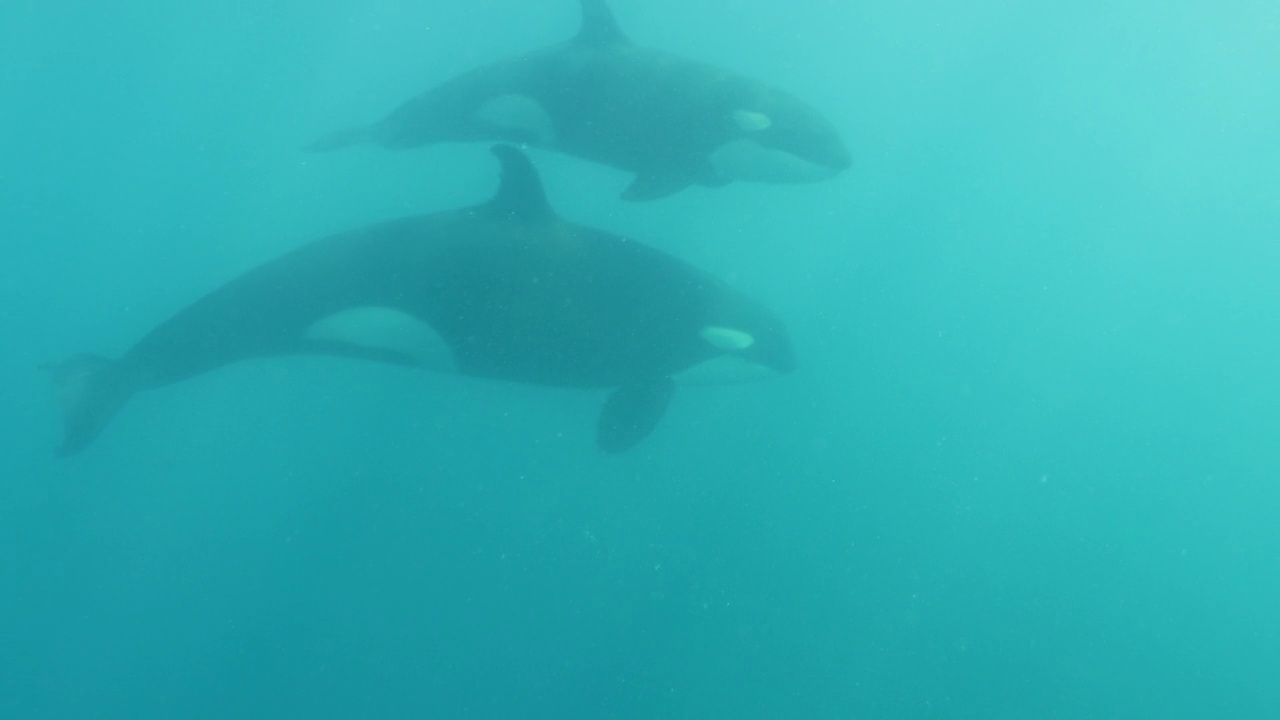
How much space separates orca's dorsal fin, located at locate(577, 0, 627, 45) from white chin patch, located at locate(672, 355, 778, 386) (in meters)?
2.99

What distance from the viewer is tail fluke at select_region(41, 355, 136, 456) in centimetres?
715

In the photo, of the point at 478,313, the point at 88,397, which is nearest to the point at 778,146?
the point at 478,313

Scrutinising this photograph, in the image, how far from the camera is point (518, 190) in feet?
20.2

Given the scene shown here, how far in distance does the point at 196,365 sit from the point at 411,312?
188cm

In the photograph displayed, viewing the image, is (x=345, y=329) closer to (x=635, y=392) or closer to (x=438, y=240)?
(x=438, y=240)

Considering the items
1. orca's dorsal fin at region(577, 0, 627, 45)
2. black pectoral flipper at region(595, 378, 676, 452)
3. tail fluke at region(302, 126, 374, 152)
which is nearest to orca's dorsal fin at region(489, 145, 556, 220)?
black pectoral flipper at region(595, 378, 676, 452)

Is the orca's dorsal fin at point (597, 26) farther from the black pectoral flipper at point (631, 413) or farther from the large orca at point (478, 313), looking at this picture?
the black pectoral flipper at point (631, 413)

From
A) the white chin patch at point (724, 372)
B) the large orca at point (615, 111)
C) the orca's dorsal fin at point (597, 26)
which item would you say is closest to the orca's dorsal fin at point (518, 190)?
the large orca at point (615, 111)

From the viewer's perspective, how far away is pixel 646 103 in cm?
784

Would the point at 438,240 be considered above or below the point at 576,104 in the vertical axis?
below

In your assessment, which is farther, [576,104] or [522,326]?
[576,104]

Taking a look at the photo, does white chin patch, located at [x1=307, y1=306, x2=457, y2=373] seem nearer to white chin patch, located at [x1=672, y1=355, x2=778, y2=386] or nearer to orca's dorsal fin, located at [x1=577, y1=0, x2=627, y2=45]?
white chin patch, located at [x1=672, y1=355, x2=778, y2=386]

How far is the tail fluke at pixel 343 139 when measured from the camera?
9.02m

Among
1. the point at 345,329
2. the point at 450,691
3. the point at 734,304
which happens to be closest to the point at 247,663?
the point at 450,691
